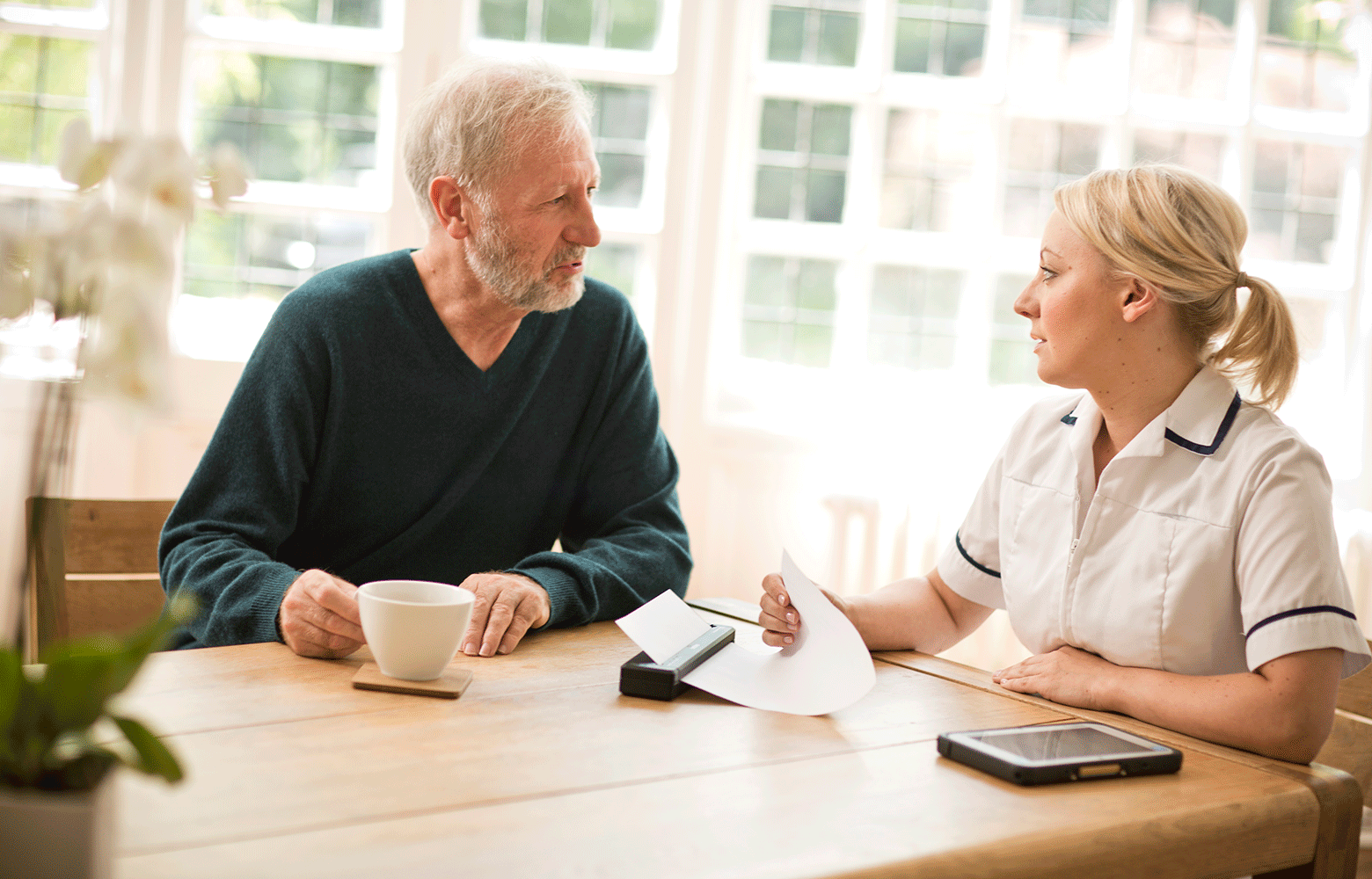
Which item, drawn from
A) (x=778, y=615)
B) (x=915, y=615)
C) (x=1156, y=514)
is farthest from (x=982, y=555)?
(x=778, y=615)

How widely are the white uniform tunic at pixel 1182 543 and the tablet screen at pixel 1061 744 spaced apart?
23 cm

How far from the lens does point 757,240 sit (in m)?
3.16

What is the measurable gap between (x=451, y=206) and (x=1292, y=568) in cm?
116

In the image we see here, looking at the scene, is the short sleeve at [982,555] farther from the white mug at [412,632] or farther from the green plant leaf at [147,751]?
the green plant leaf at [147,751]

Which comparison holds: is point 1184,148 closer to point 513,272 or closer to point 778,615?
point 513,272

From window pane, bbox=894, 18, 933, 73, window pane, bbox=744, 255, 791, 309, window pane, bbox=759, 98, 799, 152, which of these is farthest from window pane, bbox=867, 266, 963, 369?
window pane, bbox=894, 18, 933, 73

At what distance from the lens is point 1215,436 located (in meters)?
1.24

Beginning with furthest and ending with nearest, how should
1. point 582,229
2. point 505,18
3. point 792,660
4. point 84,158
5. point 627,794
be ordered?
point 505,18 → point 582,229 → point 792,660 → point 627,794 → point 84,158

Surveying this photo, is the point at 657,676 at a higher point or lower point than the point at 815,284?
lower

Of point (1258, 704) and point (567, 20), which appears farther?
point (567, 20)

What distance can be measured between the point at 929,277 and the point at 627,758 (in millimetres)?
2555

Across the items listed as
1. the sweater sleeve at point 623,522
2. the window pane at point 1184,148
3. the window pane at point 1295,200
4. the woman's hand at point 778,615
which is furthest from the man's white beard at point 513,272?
the window pane at point 1295,200

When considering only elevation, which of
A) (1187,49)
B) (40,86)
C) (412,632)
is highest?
(1187,49)

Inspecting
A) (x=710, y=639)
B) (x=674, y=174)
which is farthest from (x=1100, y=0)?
(x=710, y=639)
